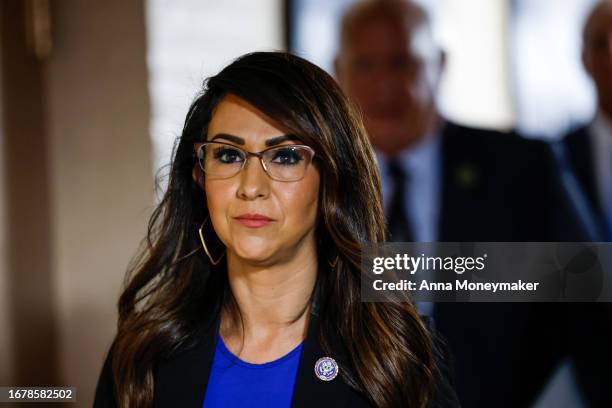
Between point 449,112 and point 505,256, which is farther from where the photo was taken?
point 449,112

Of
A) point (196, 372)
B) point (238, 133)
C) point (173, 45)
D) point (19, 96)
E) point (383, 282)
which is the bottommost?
point (196, 372)

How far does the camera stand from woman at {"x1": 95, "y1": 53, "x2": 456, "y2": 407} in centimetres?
110

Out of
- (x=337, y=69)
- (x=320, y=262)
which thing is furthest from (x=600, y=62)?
(x=320, y=262)

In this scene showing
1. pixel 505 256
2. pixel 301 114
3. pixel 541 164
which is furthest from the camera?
pixel 541 164

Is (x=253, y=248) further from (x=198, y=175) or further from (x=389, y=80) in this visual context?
(x=389, y=80)

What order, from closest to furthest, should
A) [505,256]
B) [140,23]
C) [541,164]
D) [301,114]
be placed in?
1. [301,114]
2. [505,256]
3. [541,164]
4. [140,23]

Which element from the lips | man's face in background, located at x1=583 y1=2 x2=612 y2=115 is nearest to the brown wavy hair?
the lips

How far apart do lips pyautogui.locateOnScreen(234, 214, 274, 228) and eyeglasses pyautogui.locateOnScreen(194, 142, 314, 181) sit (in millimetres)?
60

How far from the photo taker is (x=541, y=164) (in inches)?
84.1

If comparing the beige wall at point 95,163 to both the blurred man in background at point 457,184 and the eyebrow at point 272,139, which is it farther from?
the eyebrow at point 272,139

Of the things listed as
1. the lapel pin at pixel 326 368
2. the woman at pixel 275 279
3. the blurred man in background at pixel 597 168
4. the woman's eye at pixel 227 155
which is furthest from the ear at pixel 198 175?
the blurred man in background at pixel 597 168

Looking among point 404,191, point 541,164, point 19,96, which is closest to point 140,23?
point 19,96

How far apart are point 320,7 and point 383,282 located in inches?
49.8

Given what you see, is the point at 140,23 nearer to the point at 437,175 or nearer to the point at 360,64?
the point at 360,64
